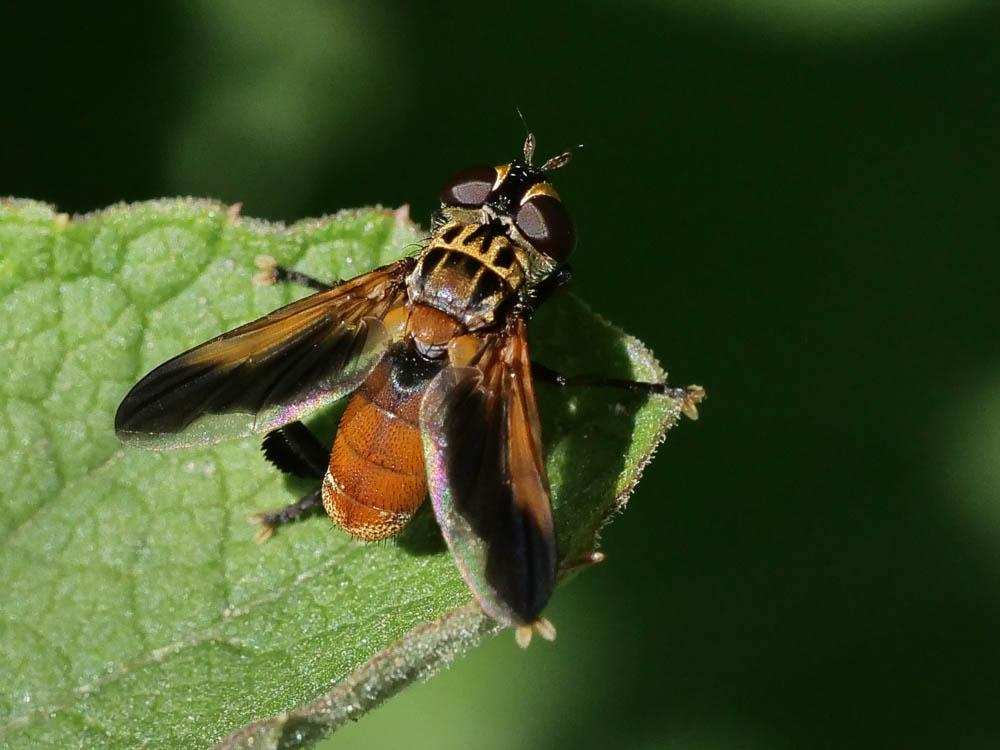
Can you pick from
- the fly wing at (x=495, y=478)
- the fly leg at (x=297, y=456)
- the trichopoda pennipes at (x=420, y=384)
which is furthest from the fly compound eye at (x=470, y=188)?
the fly leg at (x=297, y=456)

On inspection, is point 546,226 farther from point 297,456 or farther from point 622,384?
point 297,456

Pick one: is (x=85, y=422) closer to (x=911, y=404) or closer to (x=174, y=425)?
(x=174, y=425)

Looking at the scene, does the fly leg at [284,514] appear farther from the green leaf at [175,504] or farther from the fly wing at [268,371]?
the fly wing at [268,371]

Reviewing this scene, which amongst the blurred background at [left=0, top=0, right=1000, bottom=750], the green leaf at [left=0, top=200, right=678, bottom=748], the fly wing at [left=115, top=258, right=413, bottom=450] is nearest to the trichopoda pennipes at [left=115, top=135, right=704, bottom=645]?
the fly wing at [left=115, top=258, right=413, bottom=450]

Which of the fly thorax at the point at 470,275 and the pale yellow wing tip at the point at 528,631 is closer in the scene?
the pale yellow wing tip at the point at 528,631

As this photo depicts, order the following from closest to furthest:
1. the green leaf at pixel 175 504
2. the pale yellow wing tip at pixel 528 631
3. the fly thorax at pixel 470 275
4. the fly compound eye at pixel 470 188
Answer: the pale yellow wing tip at pixel 528 631 → the green leaf at pixel 175 504 → the fly thorax at pixel 470 275 → the fly compound eye at pixel 470 188

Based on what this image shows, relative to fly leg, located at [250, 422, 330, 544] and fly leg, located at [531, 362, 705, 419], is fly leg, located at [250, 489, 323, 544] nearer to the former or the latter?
fly leg, located at [250, 422, 330, 544]
